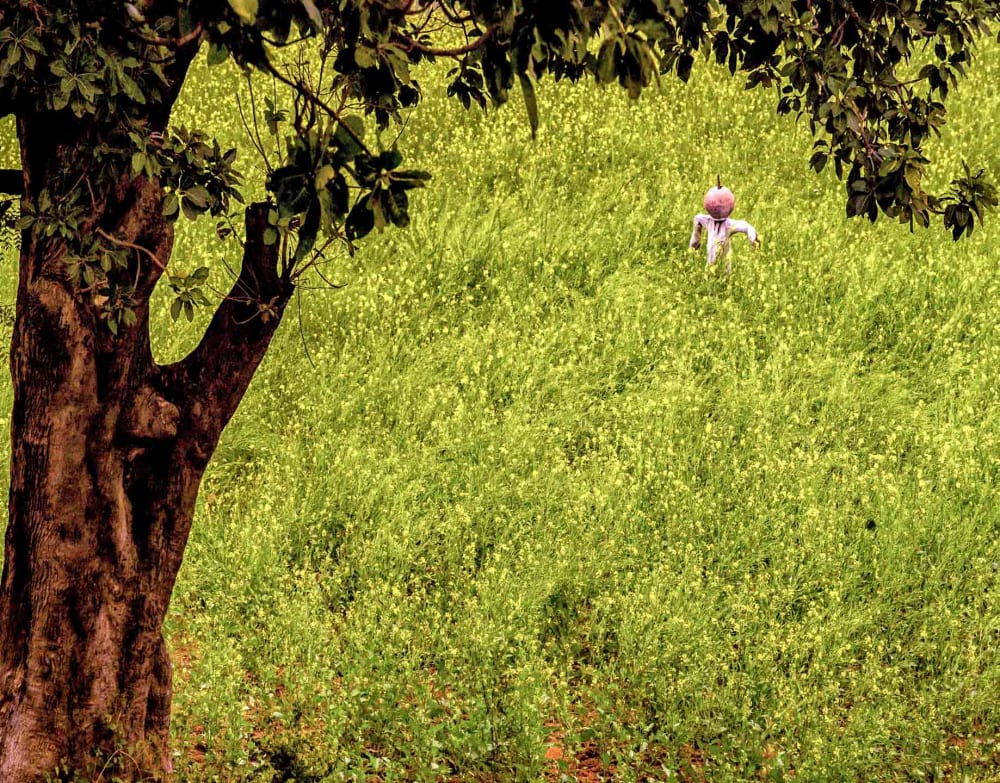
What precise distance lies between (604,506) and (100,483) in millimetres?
4014

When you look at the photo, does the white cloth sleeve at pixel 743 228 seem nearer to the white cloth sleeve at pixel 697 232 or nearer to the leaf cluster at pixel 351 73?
the white cloth sleeve at pixel 697 232

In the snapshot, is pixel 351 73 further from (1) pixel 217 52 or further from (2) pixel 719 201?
(2) pixel 719 201

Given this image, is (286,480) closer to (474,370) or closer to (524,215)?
(474,370)

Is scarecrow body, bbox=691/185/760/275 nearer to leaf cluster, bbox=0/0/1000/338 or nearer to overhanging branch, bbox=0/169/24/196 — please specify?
leaf cluster, bbox=0/0/1000/338

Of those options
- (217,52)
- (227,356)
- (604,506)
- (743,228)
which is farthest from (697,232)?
(217,52)

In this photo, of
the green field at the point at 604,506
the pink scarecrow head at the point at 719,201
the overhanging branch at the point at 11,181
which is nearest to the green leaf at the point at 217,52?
the overhanging branch at the point at 11,181

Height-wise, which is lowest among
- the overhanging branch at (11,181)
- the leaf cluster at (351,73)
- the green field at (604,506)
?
the green field at (604,506)

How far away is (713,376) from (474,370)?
80.0 inches

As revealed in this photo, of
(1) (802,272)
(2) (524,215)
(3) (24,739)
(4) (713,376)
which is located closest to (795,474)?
(4) (713,376)

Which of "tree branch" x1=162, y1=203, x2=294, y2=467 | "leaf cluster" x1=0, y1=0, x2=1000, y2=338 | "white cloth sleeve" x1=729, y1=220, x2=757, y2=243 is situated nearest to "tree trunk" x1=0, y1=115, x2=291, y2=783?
"tree branch" x1=162, y1=203, x2=294, y2=467

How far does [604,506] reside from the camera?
8812mm

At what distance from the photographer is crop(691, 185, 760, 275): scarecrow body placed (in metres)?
11.8

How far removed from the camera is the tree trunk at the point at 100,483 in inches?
217

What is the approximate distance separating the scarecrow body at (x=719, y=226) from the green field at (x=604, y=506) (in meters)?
0.26
